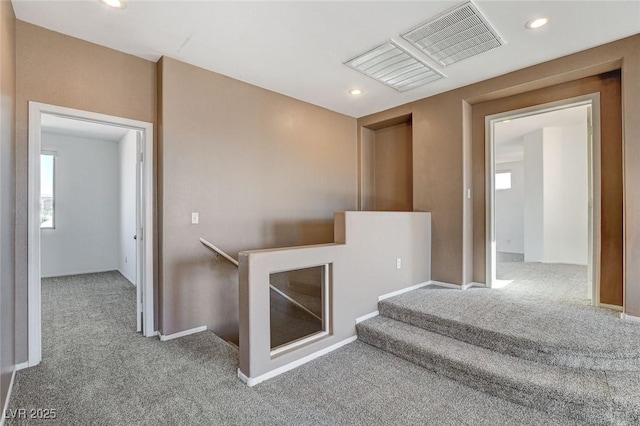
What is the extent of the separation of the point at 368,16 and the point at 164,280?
3.11 metres

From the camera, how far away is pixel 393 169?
16.8 feet

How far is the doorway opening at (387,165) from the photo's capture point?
4.93 metres

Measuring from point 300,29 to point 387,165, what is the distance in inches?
119

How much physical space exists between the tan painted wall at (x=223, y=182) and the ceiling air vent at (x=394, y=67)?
1.26 m

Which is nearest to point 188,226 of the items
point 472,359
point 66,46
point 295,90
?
point 66,46

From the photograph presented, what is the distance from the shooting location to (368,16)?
8.09 ft

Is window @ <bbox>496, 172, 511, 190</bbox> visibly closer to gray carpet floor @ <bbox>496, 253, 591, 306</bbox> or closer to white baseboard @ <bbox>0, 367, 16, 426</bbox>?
gray carpet floor @ <bbox>496, 253, 591, 306</bbox>

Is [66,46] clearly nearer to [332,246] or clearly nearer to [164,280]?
[164,280]

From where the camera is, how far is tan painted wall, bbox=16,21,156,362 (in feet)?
8.20

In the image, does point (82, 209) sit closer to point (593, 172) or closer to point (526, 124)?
point (593, 172)

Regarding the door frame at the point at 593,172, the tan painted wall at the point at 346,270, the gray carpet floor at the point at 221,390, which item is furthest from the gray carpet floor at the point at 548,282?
the gray carpet floor at the point at 221,390

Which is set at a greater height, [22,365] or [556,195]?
[556,195]

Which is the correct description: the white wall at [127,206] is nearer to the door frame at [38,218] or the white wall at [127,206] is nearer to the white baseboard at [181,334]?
the door frame at [38,218]

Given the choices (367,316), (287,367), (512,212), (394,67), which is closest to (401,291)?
(367,316)
